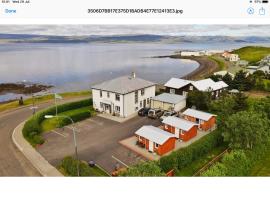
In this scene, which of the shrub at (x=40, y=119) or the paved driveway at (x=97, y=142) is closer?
the paved driveway at (x=97, y=142)

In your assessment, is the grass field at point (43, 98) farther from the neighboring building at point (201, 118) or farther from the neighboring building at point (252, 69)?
the neighboring building at point (252, 69)

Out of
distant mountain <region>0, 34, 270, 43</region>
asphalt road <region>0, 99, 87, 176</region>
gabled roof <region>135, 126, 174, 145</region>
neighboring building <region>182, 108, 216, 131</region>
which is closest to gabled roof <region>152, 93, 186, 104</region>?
neighboring building <region>182, 108, 216, 131</region>

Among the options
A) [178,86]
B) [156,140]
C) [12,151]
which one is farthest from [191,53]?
[12,151]

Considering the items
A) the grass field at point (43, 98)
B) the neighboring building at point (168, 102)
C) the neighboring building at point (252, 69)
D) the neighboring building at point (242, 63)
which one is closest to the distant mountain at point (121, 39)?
the neighboring building at point (242, 63)

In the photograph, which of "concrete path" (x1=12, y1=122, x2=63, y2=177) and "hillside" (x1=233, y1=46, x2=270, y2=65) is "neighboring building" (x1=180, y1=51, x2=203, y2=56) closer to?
"hillside" (x1=233, y1=46, x2=270, y2=65)

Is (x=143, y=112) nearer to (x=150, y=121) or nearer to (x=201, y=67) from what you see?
(x=150, y=121)
